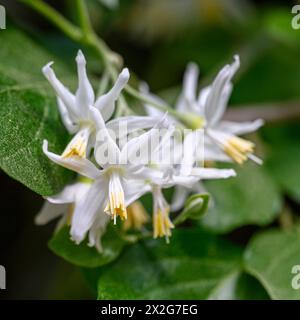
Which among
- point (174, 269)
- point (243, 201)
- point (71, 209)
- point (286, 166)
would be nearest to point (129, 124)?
point (71, 209)

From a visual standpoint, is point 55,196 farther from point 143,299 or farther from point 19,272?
point 19,272

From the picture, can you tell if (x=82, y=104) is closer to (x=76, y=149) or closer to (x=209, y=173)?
(x=76, y=149)

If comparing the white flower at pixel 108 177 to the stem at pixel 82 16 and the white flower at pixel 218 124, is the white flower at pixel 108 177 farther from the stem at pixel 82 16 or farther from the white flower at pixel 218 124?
the stem at pixel 82 16

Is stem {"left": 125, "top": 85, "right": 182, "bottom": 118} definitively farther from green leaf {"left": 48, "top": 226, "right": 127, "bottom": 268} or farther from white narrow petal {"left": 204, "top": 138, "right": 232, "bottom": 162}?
green leaf {"left": 48, "top": 226, "right": 127, "bottom": 268}

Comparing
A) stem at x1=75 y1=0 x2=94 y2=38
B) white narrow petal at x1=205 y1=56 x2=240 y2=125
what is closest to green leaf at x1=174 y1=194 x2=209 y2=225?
white narrow petal at x1=205 y1=56 x2=240 y2=125

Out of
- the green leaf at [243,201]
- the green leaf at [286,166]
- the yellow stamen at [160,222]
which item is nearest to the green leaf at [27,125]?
the yellow stamen at [160,222]

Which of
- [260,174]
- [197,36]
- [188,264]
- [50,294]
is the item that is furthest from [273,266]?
[197,36]
